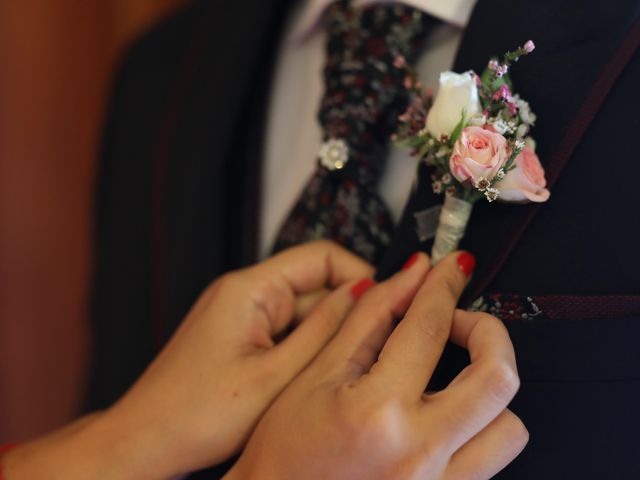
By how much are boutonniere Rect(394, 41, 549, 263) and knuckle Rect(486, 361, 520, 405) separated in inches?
5.0

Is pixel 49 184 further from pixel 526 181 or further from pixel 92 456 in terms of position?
pixel 526 181

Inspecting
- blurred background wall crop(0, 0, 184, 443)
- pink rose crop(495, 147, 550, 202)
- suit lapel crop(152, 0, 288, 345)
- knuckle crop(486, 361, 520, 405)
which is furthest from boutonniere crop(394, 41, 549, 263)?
blurred background wall crop(0, 0, 184, 443)

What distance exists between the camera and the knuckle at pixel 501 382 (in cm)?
44

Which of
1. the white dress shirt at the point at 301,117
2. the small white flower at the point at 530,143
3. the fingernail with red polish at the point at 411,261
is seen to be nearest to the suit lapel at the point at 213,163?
the white dress shirt at the point at 301,117

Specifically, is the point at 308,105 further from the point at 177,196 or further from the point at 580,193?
the point at 580,193

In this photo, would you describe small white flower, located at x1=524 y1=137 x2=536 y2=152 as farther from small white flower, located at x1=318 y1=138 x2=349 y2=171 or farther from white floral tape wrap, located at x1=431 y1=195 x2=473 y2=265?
small white flower, located at x1=318 y1=138 x2=349 y2=171

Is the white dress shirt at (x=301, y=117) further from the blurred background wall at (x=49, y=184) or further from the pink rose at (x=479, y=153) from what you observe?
the blurred background wall at (x=49, y=184)

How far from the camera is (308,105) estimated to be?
81 centimetres

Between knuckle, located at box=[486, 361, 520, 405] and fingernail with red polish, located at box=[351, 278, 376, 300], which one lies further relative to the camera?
fingernail with red polish, located at box=[351, 278, 376, 300]

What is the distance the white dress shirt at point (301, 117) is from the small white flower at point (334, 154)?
0.05 m

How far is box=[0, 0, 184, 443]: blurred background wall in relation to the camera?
120 cm

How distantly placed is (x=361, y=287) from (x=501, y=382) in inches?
7.5

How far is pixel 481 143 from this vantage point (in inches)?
18.9

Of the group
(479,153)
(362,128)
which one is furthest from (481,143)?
(362,128)
